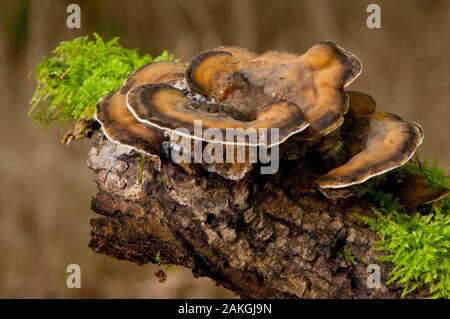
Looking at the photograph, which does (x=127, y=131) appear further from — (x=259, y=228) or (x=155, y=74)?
(x=259, y=228)

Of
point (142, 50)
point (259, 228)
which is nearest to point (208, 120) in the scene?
point (259, 228)

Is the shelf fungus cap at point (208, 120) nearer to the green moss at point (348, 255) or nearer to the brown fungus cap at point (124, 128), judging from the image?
the brown fungus cap at point (124, 128)

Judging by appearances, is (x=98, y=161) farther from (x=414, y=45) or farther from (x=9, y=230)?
(x=414, y=45)

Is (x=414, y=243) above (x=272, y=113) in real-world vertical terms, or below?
below

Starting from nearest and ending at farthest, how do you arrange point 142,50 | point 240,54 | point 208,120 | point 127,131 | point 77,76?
point 208,120
point 127,131
point 240,54
point 77,76
point 142,50

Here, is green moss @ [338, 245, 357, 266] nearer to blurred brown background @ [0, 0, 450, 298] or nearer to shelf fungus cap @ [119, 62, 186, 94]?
shelf fungus cap @ [119, 62, 186, 94]

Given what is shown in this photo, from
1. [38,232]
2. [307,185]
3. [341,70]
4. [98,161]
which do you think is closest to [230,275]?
[307,185]

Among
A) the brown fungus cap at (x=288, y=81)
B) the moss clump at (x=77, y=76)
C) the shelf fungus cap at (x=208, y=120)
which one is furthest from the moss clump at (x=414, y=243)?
the moss clump at (x=77, y=76)

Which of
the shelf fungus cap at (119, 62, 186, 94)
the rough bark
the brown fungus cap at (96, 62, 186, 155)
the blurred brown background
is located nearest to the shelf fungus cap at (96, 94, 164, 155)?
the brown fungus cap at (96, 62, 186, 155)
